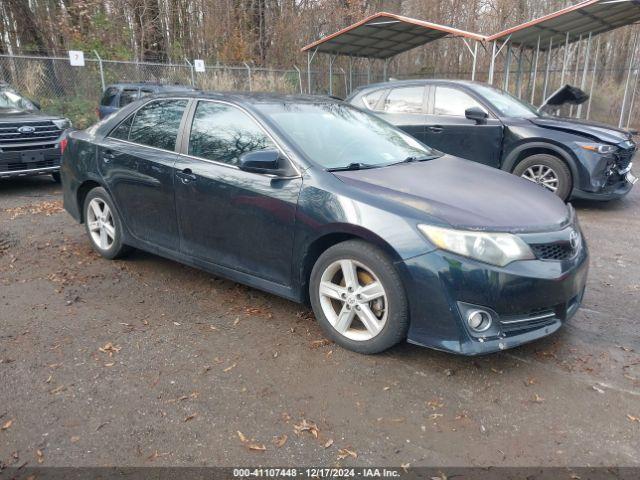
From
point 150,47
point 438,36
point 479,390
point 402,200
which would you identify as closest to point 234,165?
point 402,200

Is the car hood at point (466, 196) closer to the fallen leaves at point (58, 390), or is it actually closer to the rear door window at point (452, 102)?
the fallen leaves at point (58, 390)

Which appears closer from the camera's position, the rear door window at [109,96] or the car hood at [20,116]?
the car hood at [20,116]

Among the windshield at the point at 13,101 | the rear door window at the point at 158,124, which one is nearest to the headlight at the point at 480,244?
the rear door window at the point at 158,124

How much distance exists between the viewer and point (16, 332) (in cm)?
362

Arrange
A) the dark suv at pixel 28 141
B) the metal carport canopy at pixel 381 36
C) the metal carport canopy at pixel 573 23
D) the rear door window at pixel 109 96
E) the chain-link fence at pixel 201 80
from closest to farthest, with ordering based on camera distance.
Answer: the dark suv at pixel 28 141
the rear door window at pixel 109 96
the metal carport canopy at pixel 573 23
the chain-link fence at pixel 201 80
the metal carport canopy at pixel 381 36

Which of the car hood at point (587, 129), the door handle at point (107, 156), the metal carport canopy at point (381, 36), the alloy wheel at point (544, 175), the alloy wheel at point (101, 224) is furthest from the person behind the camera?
the metal carport canopy at point (381, 36)

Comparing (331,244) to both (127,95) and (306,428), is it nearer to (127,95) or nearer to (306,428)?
(306,428)

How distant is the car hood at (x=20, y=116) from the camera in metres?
8.03

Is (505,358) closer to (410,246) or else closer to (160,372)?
(410,246)

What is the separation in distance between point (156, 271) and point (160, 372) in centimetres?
181

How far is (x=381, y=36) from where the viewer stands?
16.6 metres

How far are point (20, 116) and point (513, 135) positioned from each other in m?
7.50

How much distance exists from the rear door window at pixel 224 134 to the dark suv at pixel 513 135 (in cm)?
435

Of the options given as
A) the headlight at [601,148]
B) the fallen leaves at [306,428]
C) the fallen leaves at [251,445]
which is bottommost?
A: the fallen leaves at [306,428]
